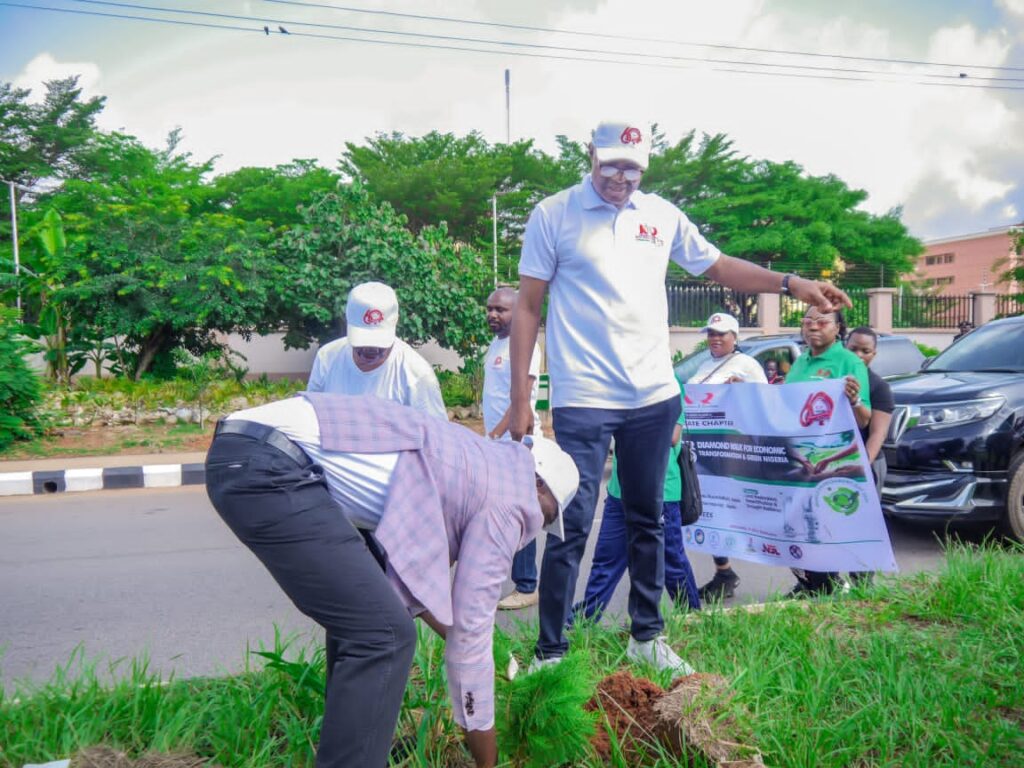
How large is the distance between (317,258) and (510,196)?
12.3 metres

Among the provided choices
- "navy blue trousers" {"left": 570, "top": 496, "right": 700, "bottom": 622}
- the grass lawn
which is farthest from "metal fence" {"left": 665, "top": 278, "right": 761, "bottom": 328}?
the grass lawn

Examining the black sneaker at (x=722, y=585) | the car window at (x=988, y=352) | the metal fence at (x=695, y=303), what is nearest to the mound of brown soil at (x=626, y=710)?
the black sneaker at (x=722, y=585)

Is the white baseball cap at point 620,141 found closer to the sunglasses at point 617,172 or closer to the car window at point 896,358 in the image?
the sunglasses at point 617,172

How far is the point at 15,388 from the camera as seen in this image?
35.1 feet

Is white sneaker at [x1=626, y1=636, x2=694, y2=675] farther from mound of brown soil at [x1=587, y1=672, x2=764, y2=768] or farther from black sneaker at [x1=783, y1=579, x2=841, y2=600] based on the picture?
black sneaker at [x1=783, y1=579, x2=841, y2=600]

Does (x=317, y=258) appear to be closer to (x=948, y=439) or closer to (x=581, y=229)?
(x=948, y=439)

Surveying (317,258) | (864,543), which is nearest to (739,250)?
(317,258)

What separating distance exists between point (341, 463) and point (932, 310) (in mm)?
24476

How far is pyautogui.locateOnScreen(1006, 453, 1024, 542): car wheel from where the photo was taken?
579cm

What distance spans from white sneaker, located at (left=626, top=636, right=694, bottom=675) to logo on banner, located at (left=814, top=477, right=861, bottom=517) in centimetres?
150

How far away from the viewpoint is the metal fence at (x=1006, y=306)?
2358 centimetres

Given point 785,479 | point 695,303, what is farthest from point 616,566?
point 695,303

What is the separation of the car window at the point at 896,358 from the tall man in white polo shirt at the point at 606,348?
8.40m

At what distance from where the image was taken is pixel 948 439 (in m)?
5.82
